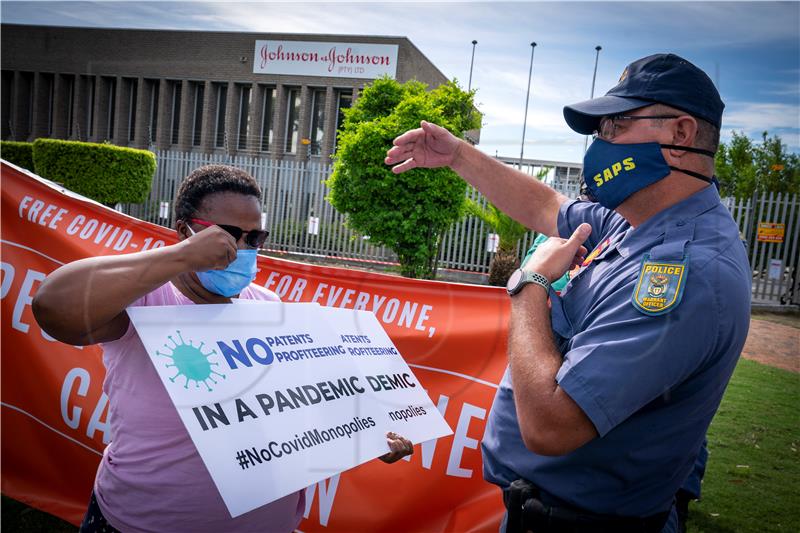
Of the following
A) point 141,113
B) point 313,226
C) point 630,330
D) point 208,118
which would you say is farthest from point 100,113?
point 630,330

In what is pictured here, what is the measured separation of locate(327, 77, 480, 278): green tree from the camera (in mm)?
12461

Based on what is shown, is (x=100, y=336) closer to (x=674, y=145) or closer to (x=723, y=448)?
(x=674, y=145)

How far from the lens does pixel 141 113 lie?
28.1m

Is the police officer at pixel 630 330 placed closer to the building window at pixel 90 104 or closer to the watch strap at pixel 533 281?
the watch strap at pixel 533 281

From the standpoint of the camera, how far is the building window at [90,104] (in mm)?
28531

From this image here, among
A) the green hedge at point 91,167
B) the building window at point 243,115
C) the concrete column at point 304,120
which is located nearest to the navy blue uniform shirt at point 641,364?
the green hedge at point 91,167

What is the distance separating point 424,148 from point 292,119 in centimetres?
2545

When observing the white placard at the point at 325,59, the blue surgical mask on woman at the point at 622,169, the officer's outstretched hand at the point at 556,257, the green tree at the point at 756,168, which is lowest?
the officer's outstretched hand at the point at 556,257

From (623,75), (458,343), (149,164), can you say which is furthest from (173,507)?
(149,164)

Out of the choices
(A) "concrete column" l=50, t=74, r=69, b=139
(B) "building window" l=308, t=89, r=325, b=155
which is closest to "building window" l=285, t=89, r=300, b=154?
(B) "building window" l=308, t=89, r=325, b=155

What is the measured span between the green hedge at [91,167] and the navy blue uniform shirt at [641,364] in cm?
1694

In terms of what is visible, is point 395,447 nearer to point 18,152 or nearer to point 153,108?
point 18,152

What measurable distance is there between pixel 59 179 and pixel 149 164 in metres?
2.41

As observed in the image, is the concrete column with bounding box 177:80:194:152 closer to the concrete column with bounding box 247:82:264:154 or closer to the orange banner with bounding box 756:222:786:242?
the concrete column with bounding box 247:82:264:154
